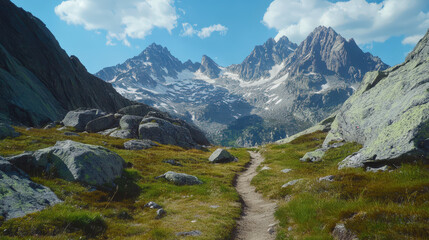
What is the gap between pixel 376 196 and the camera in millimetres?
10688

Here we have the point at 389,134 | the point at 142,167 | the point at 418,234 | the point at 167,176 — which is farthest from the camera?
the point at 142,167

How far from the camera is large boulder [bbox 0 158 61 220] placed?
979 centimetres

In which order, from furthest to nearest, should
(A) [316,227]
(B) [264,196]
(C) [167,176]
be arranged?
1. (C) [167,176]
2. (B) [264,196]
3. (A) [316,227]

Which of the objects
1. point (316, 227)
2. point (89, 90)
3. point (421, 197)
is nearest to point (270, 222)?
point (316, 227)

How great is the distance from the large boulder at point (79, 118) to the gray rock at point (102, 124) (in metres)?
2.27

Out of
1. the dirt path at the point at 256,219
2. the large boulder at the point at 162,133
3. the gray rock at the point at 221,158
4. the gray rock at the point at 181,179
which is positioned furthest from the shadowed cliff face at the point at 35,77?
the dirt path at the point at 256,219

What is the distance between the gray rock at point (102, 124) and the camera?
6031 centimetres

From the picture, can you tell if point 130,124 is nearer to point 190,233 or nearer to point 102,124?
point 102,124

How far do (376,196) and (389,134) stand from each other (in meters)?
7.75

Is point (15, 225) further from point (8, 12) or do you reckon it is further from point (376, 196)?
point (8, 12)

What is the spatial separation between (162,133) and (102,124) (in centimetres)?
1778

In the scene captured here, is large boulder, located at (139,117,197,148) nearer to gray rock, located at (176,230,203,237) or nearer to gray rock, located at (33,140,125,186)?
gray rock, located at (33,140,125,186)

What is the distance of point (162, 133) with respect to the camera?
61.6 meters

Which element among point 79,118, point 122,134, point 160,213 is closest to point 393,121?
point 160,213
